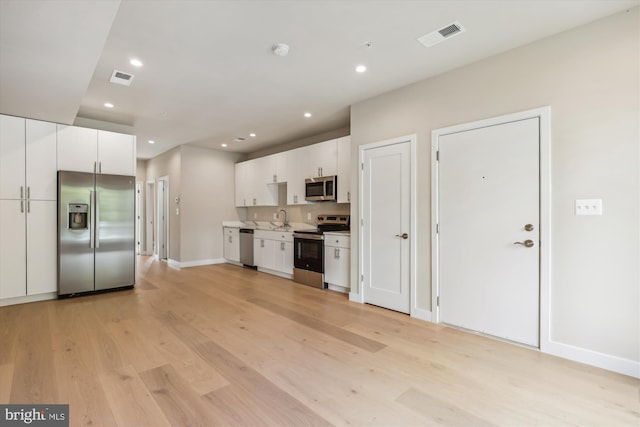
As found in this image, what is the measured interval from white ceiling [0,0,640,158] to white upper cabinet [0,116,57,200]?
228 millimetres

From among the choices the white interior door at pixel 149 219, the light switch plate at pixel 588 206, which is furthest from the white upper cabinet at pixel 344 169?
the white interior door at pixel 149 219

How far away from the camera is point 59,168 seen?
4.14 m

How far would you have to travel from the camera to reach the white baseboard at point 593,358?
7.09 ft

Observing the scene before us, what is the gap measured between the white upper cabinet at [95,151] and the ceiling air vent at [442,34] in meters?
4.46

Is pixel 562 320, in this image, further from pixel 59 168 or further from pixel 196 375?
pixel 59 168

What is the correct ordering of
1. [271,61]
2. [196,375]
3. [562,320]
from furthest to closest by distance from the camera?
[271,61] < [562,320] < [196,375]

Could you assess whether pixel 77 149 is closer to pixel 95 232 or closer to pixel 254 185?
pixel 95 232

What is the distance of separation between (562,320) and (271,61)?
344 cm

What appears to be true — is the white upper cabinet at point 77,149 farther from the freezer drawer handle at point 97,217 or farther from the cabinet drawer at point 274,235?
the cabinet drawer at point 274,235

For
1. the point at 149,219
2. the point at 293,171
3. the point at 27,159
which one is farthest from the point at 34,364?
the point at 149,219

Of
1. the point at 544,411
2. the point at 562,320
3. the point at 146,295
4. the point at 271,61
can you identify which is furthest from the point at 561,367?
the point at 146,295

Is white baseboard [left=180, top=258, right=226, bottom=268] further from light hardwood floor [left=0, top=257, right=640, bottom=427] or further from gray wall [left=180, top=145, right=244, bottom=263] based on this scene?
light hardwood floor [left=0, top=257, right=640, bottom=427]

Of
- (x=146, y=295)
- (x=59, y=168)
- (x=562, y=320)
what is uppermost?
(x=59, y=168)

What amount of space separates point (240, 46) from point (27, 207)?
3632 millimetres
